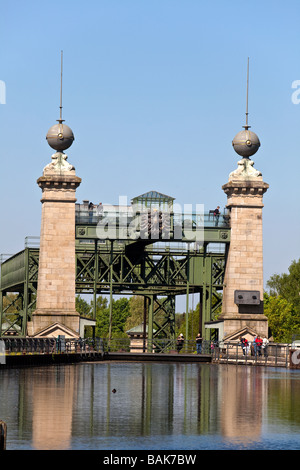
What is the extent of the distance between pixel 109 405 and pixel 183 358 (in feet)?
117

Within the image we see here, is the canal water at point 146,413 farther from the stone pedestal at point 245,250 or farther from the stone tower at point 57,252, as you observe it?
the stone pedestal at point 245,250

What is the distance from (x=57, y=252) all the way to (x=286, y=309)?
5330 centimetres

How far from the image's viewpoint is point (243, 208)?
61875 millimetres

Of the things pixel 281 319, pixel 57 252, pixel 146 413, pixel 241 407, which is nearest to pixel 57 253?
pixel 57 252

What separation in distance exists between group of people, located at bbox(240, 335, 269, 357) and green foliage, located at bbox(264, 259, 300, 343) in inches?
1871

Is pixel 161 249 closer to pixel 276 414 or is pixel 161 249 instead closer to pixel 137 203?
pixel 137 203

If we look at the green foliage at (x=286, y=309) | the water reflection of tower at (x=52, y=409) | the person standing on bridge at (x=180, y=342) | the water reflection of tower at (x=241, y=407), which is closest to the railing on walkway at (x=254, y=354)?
the person standing on bridge at (x=180, y=342)

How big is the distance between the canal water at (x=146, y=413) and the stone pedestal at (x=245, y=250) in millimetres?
24856

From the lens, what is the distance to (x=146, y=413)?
22.5m

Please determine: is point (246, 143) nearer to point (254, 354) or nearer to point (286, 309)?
point (254, 354)

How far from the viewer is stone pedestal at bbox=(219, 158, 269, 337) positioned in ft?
201

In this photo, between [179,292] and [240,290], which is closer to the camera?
[240,290]

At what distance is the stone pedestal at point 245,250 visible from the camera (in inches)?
2413
